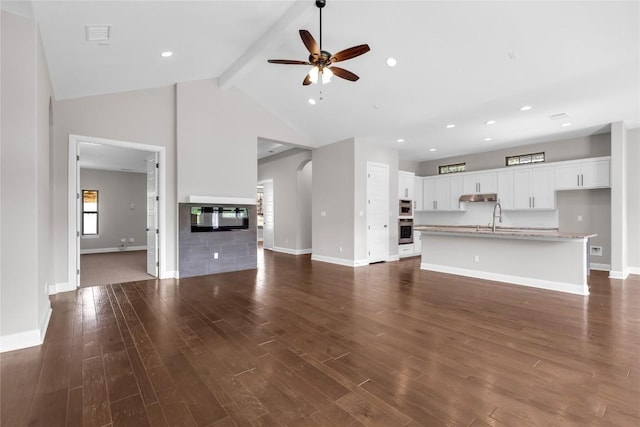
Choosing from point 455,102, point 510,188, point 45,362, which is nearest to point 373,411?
point 45,362

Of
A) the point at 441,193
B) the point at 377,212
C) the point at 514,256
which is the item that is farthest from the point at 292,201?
the point at 514,256

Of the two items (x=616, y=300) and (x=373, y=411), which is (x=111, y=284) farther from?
(x=616, y=300)

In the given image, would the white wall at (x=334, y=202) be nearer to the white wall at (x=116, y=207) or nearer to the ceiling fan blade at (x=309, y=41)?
the ceiling fan blade at (x=309, y=41)

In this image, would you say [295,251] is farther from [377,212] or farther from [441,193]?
[441,193]

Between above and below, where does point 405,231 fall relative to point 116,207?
below

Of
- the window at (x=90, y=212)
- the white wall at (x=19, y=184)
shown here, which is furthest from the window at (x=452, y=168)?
the window at (x=90, y=212)

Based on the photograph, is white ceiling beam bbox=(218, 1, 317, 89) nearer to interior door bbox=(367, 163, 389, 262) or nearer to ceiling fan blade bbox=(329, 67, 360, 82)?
ceiling fan blade bbox=(329, 67, 360, 82)

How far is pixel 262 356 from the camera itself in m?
2.50

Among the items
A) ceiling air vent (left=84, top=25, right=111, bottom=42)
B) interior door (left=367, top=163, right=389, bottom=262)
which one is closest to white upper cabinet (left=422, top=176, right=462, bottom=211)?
interior door (left=367, top=163, right=389, bottom=262)

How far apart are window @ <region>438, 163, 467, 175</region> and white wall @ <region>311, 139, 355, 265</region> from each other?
12.9 ft

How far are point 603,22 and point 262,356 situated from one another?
15.7ft

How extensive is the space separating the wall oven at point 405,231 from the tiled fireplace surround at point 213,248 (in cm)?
396

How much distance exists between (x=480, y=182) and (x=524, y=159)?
113 cm

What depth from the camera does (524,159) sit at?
758 centimetres
